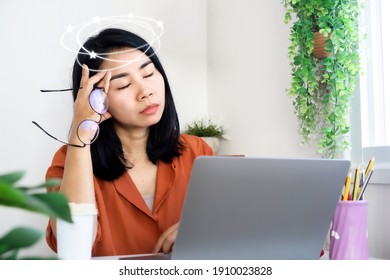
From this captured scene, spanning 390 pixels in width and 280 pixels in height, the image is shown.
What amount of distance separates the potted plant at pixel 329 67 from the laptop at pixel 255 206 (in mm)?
595

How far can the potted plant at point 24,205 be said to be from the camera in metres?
0.15

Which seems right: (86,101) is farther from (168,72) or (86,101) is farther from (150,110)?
(168,72)

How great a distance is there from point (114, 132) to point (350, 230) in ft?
2.57

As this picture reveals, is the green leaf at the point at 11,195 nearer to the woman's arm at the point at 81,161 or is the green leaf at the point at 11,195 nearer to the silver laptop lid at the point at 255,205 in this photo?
the silver laptop lid at the point at 255,205

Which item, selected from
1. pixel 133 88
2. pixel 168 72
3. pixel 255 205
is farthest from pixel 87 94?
pixel 168 72

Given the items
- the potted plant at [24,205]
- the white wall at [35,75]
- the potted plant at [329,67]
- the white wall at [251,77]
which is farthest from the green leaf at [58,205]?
the white wall at [35,75]

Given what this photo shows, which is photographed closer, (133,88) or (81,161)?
(81,161)

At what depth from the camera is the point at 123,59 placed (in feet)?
3.71

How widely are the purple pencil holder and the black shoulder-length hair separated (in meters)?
0.62

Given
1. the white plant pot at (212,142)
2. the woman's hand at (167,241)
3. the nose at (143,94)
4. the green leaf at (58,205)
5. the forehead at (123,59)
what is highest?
the forehead at (123,59)

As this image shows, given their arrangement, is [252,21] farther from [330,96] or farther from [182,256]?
[182,256]

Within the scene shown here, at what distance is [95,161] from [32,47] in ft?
2.95

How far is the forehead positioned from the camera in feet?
3.61

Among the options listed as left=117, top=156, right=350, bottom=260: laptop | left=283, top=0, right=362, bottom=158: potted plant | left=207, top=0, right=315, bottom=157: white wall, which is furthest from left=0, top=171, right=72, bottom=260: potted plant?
left=207, top=0, right=315, bottom=157: white wall
